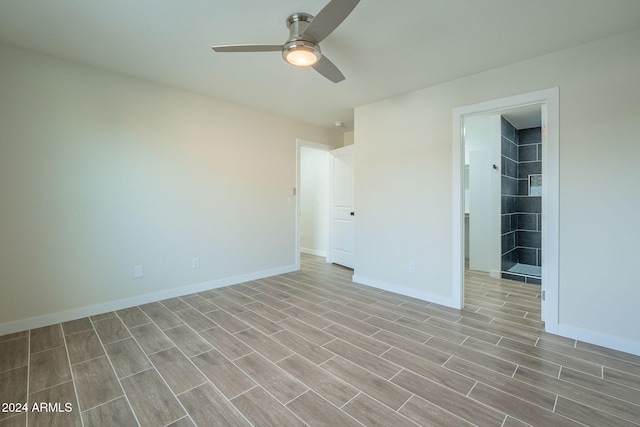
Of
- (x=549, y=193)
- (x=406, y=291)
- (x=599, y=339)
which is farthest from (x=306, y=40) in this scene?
(x=599, y=339)

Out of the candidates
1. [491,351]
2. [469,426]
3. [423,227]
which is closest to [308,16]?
[423,227]

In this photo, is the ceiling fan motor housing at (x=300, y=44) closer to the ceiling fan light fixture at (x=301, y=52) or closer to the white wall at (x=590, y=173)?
the ceiling fan light fixture at (x=301, y=52)

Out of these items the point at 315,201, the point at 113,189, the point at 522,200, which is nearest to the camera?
the point at 113,189

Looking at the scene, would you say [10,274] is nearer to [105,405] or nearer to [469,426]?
[105,405]

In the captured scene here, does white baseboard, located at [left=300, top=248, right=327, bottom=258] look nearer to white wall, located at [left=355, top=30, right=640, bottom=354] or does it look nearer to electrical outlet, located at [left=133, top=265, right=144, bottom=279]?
white wall, located at [left=355, top=30, right=640, bottom=354]

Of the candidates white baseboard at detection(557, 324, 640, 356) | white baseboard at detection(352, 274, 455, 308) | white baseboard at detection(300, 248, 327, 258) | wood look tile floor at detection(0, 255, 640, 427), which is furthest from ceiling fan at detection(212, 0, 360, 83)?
white baseboard at detection(300, 248, 327, 258)

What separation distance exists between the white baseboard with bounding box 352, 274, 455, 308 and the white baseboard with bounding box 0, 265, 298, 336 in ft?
4.80

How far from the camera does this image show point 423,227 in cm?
331

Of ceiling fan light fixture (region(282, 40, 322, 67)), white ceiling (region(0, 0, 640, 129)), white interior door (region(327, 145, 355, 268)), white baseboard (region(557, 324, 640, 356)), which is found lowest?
white baseboard (region(557, 324, 640, 356))

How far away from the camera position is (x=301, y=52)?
6.38 ft

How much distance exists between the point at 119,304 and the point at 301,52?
10.2 feet

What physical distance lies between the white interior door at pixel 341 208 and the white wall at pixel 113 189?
56.6 inches

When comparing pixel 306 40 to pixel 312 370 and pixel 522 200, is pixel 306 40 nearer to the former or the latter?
pixel 312 370

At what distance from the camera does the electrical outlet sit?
A: 121 inches
